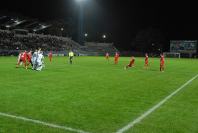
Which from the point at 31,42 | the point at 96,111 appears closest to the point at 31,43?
the point at 31,42

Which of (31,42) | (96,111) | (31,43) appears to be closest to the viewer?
(96,111)

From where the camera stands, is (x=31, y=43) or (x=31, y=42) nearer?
(x=31, y=43)

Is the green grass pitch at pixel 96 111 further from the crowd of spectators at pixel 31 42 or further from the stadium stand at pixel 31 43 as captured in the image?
the crowd of spectators at pixel 31 42

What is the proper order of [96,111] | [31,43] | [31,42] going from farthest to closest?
[31,42]
[31,43]
[96,111]

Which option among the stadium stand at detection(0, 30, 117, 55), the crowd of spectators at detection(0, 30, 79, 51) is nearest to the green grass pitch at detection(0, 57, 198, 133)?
the stadium stand at detection(0, 30, 117, 55)

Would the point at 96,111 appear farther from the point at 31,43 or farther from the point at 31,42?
the point at 31,42

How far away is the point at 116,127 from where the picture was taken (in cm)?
757

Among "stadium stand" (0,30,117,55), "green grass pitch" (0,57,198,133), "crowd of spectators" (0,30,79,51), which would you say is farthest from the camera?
"crowd of spectators" (0,30,79,51)

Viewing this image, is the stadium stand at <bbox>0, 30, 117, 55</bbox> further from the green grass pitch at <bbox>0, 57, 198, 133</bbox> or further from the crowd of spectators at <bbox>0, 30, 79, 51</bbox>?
the green grass pitch at <bbox>0, 57, 198, 133</bbox>

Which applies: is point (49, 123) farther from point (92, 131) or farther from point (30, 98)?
point (30, 98)

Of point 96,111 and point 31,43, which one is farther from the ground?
point 31,43

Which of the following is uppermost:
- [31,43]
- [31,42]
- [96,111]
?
[31,42]

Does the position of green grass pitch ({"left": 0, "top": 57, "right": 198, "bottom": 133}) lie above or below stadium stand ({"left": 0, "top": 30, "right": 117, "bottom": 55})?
below

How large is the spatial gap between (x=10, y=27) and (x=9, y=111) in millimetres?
84266
